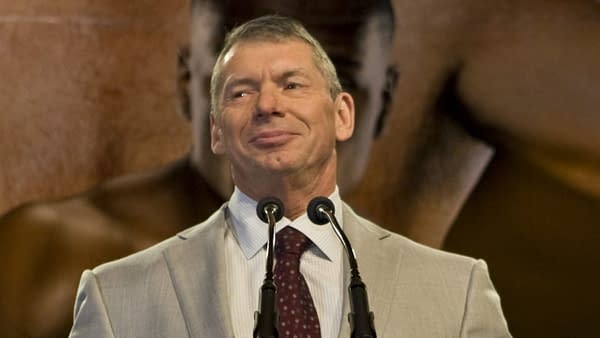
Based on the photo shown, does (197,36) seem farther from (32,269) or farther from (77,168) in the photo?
(32,269)

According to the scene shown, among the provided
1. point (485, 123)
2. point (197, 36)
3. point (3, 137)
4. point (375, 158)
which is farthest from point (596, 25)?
point (3, 137)

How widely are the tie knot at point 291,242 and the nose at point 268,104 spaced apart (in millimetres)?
203

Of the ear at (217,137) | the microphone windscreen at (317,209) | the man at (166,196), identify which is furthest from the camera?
the man at (166,196)

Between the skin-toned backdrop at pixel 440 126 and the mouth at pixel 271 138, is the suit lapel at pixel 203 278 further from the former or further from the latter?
the skin-toned backdrop at pixel 440 126

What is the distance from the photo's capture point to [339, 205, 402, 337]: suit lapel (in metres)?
1.66

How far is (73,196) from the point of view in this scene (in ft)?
8.86

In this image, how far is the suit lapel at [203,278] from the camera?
1.63 m

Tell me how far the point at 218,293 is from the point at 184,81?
120 cm

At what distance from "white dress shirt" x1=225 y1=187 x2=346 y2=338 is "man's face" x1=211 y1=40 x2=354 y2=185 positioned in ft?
0.29

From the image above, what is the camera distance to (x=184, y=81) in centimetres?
277

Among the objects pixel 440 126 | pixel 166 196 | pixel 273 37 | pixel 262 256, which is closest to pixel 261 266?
pixel 262 256

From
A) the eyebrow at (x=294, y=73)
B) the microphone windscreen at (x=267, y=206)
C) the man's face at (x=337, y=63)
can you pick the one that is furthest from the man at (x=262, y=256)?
the man's face at (x=337, y=63)

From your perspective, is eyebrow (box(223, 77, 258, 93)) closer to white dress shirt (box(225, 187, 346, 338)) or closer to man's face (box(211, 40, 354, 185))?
man's face (box(211, 40, 354, 185))

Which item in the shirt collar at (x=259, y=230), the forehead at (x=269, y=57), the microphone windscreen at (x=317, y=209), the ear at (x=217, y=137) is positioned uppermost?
the forehead at (x=269, y=57)
